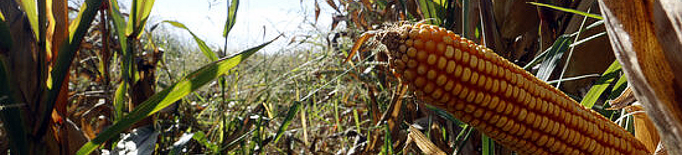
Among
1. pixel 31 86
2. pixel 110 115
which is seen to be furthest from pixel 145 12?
pixel 110 115

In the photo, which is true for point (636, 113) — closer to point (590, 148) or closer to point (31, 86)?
point (590, 148)

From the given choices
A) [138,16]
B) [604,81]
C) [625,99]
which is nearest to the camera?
[625,99]

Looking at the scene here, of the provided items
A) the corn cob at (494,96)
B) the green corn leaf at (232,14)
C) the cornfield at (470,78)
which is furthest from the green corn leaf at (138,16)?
the corn cob at (494,96)

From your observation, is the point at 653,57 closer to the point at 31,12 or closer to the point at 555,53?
the point at 555,53

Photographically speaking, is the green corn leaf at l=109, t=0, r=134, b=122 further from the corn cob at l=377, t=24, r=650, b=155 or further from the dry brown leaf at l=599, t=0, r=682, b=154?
the dry brown leaf at l=599, t=0, r=682, b=154

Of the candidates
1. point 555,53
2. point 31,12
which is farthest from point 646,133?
point 31,12

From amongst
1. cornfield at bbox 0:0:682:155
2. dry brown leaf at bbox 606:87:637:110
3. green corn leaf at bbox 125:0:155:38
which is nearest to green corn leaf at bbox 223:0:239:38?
cornfield at bbox 0:0:682:155
